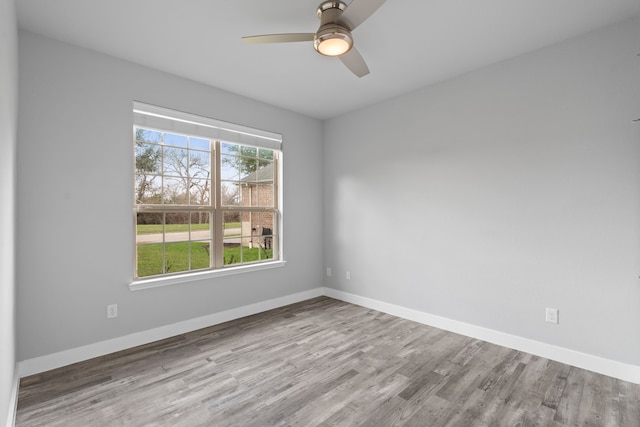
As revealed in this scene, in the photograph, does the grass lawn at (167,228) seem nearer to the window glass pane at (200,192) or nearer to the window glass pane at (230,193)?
the window glass pane at (200,192)

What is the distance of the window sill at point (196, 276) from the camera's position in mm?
2941

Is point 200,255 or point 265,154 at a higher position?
point 265,154

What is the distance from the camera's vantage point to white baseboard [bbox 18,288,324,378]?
2.42 meters

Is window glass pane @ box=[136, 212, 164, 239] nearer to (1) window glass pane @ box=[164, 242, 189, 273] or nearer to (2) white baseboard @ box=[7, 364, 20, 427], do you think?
(1) window glass pane @ box=[164, 242, 189, 273]

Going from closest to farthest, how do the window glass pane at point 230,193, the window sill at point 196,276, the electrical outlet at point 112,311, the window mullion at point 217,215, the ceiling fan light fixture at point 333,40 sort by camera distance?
the ceiling fan light fixture at point 333,40 < the electrical outlet at point 112,311 < the window sill at point 196,276 < the window mullion at point 217,215 < the window glass pane at point 230,193

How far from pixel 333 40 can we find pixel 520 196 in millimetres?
2197

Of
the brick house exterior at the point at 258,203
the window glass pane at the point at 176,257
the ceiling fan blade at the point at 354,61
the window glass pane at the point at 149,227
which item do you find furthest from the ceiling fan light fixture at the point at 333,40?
the window glass pane at the point at 176,257

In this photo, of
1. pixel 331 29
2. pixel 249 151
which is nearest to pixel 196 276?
pixel 249 151

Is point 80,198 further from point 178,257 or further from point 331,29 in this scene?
point 331,29

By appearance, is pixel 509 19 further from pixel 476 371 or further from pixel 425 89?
pixel 476 371

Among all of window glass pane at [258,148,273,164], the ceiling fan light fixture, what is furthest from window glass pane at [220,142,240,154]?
the ceiling fan light fixture

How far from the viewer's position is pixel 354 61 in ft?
7.64

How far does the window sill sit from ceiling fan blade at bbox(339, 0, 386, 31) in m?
2.77

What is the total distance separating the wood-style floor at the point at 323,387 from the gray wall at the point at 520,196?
0.47 m
